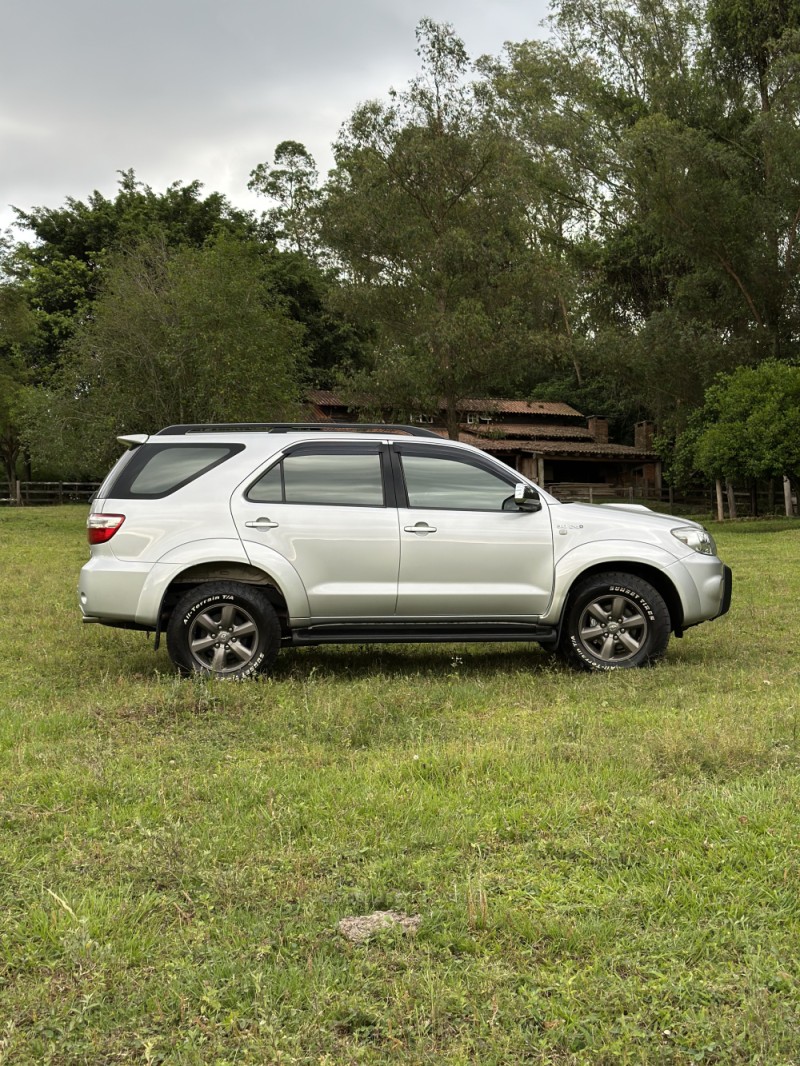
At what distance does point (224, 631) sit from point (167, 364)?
21.3 m

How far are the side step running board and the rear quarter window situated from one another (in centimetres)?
147

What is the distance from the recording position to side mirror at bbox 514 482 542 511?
7648 mm

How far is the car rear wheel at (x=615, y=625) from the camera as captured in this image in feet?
25.2

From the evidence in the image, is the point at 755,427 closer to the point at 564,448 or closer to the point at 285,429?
the point at 564,448

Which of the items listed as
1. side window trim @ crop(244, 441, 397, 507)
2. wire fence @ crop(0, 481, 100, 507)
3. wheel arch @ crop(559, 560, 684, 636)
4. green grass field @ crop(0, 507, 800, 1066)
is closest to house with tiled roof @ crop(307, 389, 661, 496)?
wire fence @ crop(0, 481, 100, 507)

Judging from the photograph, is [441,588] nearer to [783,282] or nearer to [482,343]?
[482,343]

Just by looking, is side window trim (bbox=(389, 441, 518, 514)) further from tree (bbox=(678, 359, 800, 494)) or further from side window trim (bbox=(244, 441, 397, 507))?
tree (bbox=(678, 359, 800, 494))

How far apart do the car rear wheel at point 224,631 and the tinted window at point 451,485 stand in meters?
1.47

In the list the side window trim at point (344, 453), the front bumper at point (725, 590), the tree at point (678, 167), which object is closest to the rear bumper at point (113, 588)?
the side window trim at point (344, 453)

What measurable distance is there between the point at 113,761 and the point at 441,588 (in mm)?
3100

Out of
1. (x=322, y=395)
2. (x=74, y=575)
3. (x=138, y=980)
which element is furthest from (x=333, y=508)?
(x=322, y=395)

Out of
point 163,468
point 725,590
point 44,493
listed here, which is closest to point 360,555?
point 163,468

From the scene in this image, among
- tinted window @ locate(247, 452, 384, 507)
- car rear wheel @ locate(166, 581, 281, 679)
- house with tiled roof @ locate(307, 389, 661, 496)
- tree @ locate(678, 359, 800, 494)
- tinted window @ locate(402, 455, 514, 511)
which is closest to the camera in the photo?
car rear wheel @ locate(166, 581, 281, 679)

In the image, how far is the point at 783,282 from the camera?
36625 millimetres
